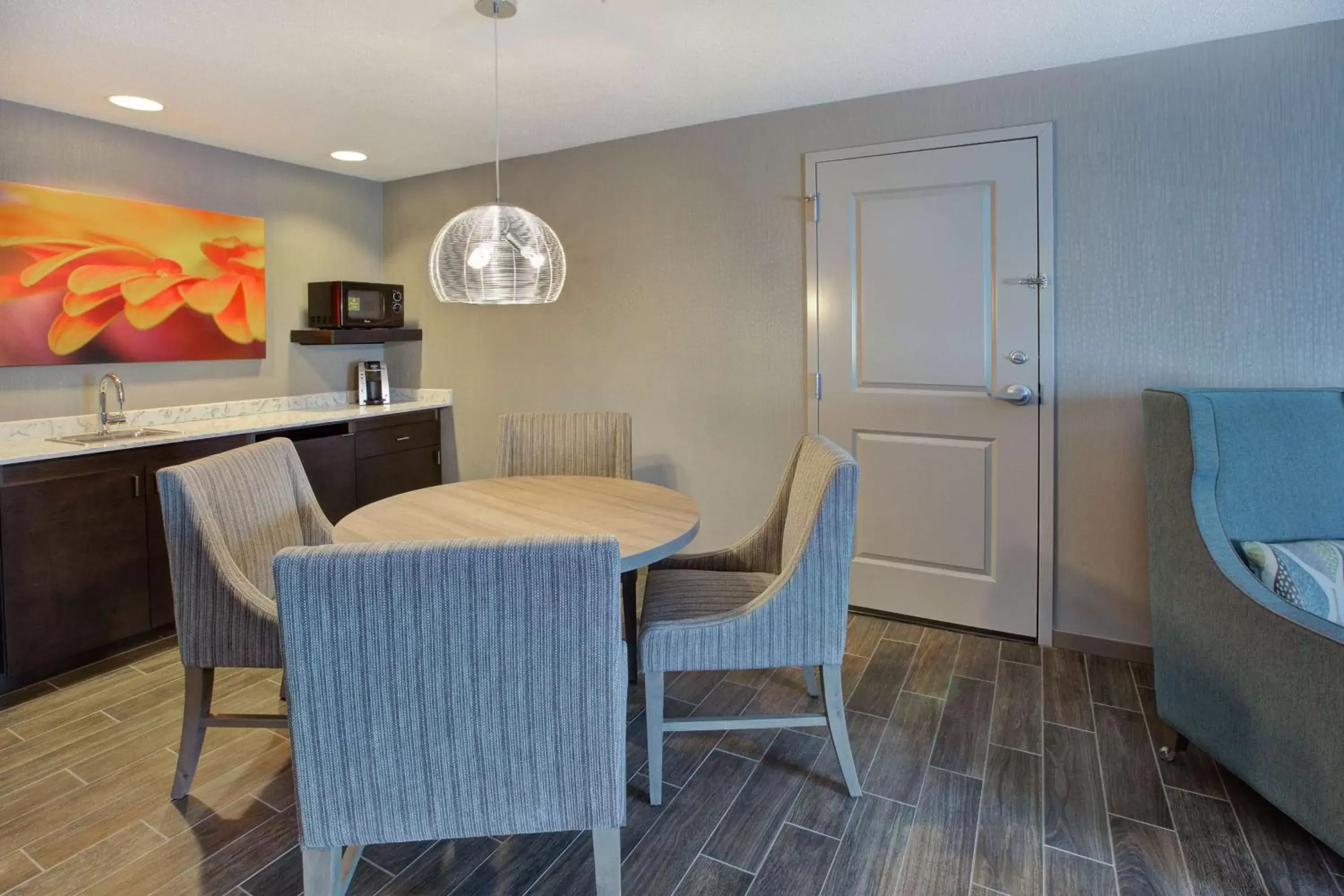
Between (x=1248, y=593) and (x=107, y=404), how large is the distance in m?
4.21

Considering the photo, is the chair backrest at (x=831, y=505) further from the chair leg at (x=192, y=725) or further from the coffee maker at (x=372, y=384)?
the coffee maker at (x=372, y=384)

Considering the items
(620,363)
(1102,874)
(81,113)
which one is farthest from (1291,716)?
(81,113)

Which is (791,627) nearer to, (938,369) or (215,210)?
(938,369)

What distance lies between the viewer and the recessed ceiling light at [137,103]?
3.05 metres

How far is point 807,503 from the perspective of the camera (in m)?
2.12

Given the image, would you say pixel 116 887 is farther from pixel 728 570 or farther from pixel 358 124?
pixel 358 124

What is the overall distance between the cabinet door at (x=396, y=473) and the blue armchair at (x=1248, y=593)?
3352 mm


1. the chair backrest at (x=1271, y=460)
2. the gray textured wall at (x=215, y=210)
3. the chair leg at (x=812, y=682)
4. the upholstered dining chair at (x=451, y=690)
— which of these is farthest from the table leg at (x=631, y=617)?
the gray textured wall at (x=215, y=210)

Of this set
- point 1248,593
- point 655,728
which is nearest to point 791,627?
point 655,728

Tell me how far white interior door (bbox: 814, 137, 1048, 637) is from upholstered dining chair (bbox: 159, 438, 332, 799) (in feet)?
7.36

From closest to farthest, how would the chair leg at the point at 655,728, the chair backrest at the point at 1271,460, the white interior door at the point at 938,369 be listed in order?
the chair leg at the point at 655,728
the chair backrest at the point at 1271,460
the white interior door at the point at 938,369

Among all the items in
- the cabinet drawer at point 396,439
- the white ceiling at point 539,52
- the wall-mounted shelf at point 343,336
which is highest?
the white ceiling at point 539,52

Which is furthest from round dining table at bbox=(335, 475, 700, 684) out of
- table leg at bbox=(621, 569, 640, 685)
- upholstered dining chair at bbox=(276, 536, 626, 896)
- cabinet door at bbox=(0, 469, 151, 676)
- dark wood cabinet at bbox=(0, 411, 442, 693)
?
cabinet door at bbox=(0, 469, 151, 676)

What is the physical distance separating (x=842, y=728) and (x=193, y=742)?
1.71 m
